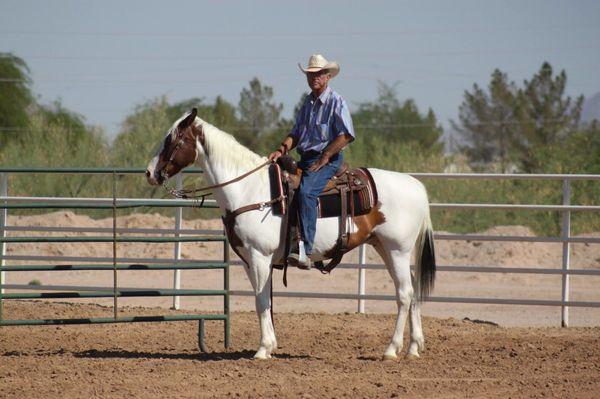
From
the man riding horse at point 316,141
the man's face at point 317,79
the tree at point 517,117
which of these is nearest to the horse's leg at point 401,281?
the man riding horse at point 316,141

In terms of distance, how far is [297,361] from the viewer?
304 inches

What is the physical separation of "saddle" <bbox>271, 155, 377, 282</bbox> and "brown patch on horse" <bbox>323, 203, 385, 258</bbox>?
36 millimetres

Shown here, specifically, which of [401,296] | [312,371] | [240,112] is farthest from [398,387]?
[240,112]

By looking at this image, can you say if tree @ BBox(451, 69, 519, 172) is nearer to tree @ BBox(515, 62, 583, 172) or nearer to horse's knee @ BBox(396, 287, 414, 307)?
tree @ BBox(515, 62, 583, 172)

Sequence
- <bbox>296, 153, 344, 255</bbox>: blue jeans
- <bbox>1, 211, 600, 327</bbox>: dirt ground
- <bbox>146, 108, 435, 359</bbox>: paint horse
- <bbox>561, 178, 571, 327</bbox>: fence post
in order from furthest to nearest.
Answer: <bbox>1, 211, 600, 327</bbox>: dirt ground, <bbox>561, 178, 571, 327</bbox>: fence post, <bbox>146, 108, 435, 359</bbox>: paint horse, <bbox>296, 153, 344, 255</bbox>: blue jeans

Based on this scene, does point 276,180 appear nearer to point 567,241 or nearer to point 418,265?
Result: point 418,265

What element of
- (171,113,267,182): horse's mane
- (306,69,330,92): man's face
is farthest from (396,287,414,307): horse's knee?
(306,69,330,92): man's face

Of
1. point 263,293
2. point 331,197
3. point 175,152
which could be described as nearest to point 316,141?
point 331,197

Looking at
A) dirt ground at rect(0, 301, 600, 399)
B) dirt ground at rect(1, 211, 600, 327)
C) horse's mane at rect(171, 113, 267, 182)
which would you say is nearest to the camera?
dirt ground at rect(0, 301, 600, 399)

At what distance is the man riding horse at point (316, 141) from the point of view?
768 centimetres

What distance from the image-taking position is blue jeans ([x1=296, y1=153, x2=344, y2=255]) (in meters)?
7.64

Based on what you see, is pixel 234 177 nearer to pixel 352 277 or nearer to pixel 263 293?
pixel 263 293

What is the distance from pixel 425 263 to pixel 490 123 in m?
47.7

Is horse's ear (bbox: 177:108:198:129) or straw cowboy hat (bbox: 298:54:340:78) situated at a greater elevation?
straw cowboy hat (bbox: 298:54:340:78)
